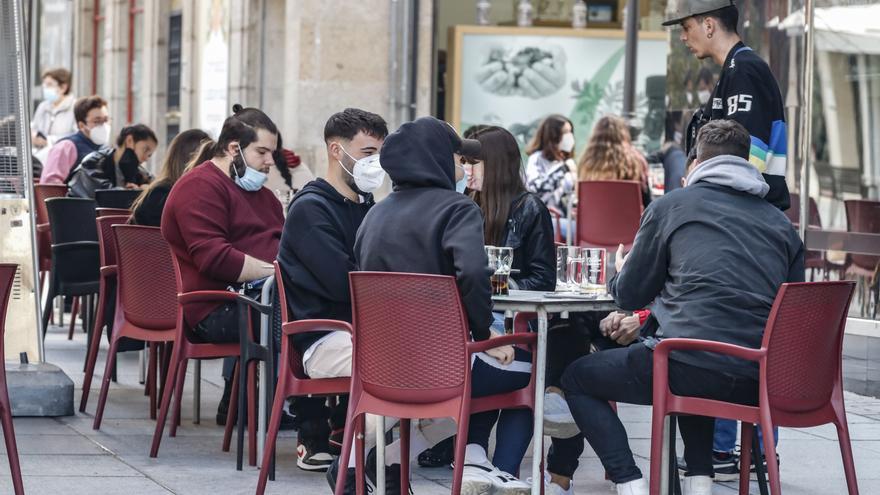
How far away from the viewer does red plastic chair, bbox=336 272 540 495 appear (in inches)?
200

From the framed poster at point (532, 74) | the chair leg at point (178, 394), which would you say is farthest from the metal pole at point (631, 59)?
the chair leg at point (178, 394)

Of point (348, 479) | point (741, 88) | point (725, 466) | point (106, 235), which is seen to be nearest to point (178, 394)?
point (106, 235)

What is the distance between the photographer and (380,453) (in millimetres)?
5559

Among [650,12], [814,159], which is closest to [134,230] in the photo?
[814,159]

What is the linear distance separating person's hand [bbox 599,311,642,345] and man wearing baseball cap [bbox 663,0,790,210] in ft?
2.79

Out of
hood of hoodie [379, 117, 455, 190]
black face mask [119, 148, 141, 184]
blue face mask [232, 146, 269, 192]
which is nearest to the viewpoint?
hood of hoodie [379, 117, 455, 190]

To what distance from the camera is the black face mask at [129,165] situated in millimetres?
11172

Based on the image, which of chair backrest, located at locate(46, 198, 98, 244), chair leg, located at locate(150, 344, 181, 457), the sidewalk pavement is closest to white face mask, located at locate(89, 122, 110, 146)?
chair backrest, located at locate(46, 198, 98, 244)

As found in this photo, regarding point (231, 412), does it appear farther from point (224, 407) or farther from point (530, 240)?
point (530, 240)

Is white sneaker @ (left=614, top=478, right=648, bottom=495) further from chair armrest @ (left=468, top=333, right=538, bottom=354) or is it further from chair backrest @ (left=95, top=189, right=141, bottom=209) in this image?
chair backrest @ (left=95, top=189, right=141, bottom=209)

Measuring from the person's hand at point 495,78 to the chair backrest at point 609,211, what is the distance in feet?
16.7

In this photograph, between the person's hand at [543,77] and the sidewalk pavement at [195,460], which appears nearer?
the sidewalk pavement at [195,460]

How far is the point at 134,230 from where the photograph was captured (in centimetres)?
747

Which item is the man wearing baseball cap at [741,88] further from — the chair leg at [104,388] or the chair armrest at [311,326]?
the chair leg at [104,388]
